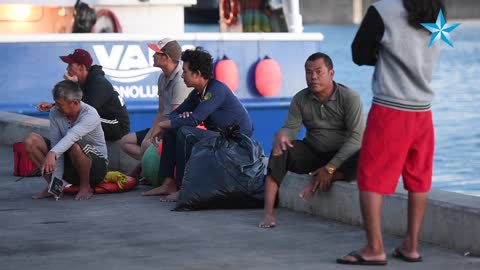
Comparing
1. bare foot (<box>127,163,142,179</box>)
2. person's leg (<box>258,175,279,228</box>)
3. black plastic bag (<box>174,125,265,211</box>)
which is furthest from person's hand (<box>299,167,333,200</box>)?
bare foot (<box>127,163,142,179</box>)

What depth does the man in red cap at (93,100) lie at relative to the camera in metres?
9.13

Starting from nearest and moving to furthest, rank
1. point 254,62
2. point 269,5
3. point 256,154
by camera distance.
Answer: point 256,154 < point 254,62 < point 269,5

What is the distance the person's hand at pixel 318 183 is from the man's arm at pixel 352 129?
11 cm

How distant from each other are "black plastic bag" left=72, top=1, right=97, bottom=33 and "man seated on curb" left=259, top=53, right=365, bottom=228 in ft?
26.0

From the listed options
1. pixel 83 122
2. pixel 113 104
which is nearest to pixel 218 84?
pixel 83 122

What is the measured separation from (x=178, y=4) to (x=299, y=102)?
8.56 meters

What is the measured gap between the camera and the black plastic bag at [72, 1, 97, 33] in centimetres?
1491

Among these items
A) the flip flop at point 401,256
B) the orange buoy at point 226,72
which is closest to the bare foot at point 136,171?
the flip flop at point 401,256

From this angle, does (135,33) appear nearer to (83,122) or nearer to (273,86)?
(273,86)

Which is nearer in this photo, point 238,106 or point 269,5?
point 238,106

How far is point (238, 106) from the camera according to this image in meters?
8.47

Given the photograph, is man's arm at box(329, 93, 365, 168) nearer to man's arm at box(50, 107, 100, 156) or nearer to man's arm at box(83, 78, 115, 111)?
man's arm at box(50, 107, 100, 156)

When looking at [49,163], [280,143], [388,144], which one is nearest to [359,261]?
[388,144]

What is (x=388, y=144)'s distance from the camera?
5871 millimetres
